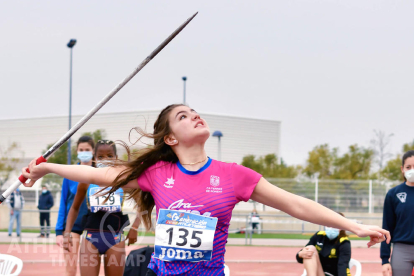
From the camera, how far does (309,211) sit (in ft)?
10.4

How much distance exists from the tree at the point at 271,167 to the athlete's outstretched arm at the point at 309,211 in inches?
1722

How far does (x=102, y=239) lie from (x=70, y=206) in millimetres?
831

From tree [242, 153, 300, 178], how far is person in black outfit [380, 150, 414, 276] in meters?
41.2

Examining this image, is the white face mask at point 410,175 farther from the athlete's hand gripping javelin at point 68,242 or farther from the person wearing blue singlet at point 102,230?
the athlete's hand gripping javelin at point 68,242

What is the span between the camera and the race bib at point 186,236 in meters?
3.14

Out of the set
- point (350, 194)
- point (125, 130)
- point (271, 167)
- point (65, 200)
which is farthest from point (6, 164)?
point (65, 200)

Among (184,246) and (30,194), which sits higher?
(184,246)

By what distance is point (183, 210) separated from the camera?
10.5 ft

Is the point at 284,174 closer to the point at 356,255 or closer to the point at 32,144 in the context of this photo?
the point at 32,144

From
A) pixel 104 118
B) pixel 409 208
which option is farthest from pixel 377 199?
pixel 104 118

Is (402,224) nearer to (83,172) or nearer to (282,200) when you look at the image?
(282,200)

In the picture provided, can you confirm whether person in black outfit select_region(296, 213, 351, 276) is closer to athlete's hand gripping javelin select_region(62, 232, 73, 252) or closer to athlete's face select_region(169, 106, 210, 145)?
athlete's hand gripping javelin select_region(62, 232, 73, 252)

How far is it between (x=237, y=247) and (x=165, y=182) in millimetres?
13796

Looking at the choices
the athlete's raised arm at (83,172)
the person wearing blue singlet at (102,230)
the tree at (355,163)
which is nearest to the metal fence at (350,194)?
the tree at (355,163)
